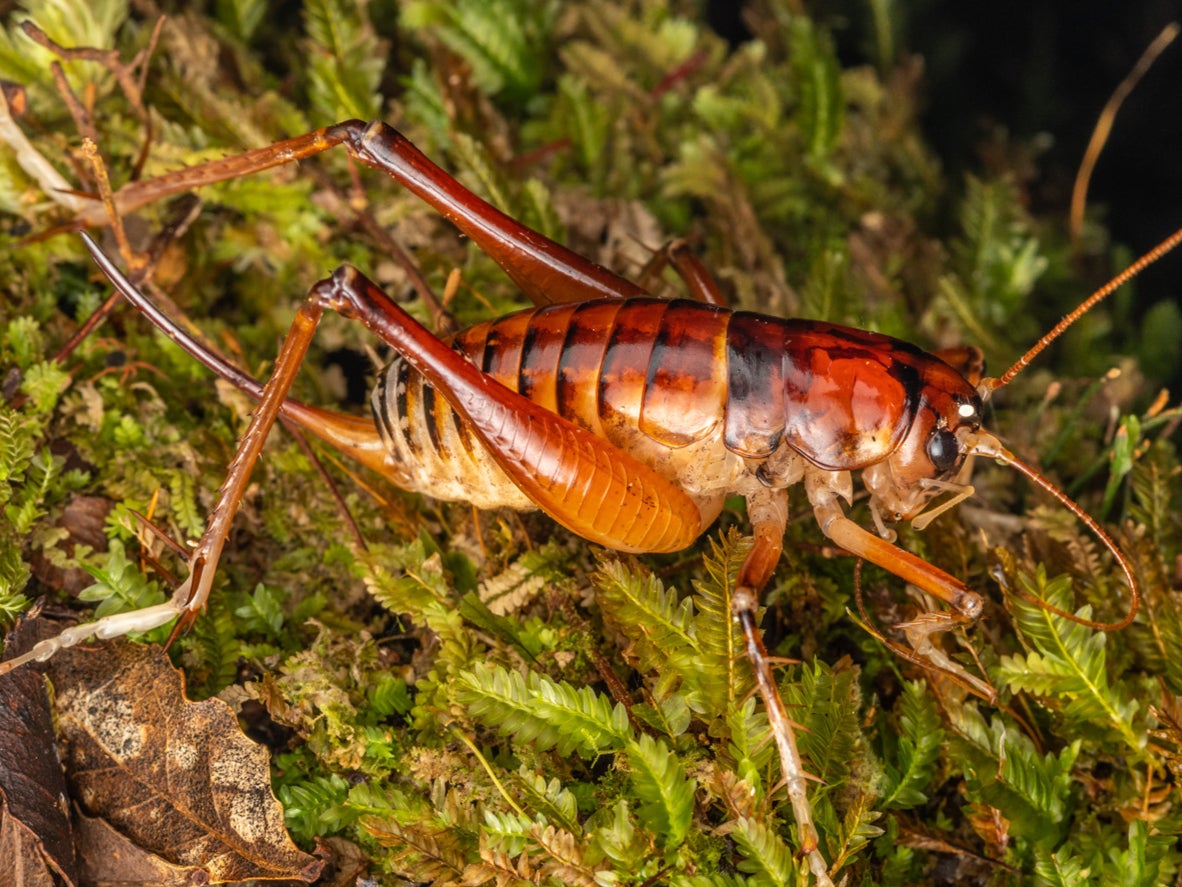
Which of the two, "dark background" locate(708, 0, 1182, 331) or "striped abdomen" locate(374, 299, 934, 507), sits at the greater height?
"dark background" locate(708, 0, 1182, 331)

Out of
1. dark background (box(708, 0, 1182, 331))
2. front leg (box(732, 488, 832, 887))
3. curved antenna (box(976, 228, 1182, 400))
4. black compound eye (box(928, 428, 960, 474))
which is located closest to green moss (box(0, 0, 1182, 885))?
front leg (box(732, 488, 832, 887))

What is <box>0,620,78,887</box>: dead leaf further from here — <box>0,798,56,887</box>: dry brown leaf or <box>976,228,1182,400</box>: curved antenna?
<box>976,228,1182,400</box>: curved antenna

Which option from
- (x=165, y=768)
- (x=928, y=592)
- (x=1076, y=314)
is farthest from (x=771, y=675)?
(x=165, y=768)

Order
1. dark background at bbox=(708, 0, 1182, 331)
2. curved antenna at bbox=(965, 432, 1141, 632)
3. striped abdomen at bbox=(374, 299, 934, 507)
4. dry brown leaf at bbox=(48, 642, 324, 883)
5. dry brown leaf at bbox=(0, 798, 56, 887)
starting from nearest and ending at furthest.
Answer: dry brown leaf at bbox=(0, 798, 56, 887) → dry brown leaf at bbox=(48, 642, 324, 883) → curved antenna at bbox=(965, 432, 1141, 632) → striped abdomen at bbox=(374, 299, 934, 507) → dark background at bbox=(708, 0, 1182, 331)

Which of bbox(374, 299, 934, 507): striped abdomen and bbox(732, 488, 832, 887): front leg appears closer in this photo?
bbox(732, 488, 832, 887): front leg

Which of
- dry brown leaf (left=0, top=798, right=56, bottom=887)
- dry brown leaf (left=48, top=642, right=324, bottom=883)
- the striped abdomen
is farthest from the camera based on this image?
the striped abdomen

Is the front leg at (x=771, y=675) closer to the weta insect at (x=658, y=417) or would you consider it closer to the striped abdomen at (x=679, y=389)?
the weta insect at (x=658, y=417)

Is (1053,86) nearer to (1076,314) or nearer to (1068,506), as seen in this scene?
(1076,314)
